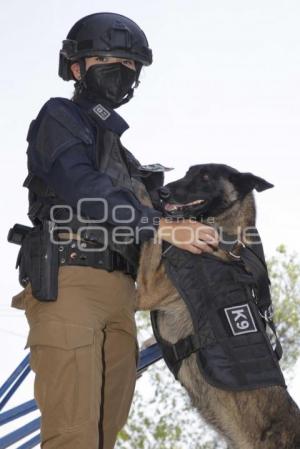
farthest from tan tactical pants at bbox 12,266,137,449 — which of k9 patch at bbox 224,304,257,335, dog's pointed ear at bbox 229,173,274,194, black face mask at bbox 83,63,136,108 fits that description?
dog's pointed ear at bbox 229,173,274,194

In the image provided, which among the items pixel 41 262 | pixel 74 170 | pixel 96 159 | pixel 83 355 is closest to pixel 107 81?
pixel 96 159

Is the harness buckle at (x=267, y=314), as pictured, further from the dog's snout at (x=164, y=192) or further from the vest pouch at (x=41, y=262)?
the vest pouch at (x=41, y=262)

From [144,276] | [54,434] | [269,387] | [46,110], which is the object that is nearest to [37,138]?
[46,110]

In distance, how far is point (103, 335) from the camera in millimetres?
3301

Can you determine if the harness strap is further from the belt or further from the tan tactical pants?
the belt

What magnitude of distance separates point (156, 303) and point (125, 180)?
599 mm

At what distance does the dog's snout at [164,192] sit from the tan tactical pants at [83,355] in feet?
2.24

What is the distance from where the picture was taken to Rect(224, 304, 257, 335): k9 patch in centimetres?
332

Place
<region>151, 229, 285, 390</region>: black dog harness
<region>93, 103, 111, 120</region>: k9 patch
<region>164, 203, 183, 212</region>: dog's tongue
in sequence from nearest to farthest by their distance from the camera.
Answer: <region>151, 229, 285, 390</region>: black dog harness, <region>93, 103, 111, 120</region>: k9 patch, <region>164, 203, 183, 212</region>: dog's tongue

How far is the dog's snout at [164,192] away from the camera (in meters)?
4.03

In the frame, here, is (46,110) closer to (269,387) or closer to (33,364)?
(33,364)

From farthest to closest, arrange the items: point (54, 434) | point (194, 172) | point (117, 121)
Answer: point (194, 172) → point (117, 121) → point (54, 434)

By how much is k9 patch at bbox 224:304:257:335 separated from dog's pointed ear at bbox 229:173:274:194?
917 millimetres

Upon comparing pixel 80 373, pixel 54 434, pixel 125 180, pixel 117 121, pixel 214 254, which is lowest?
pixel 54 434
